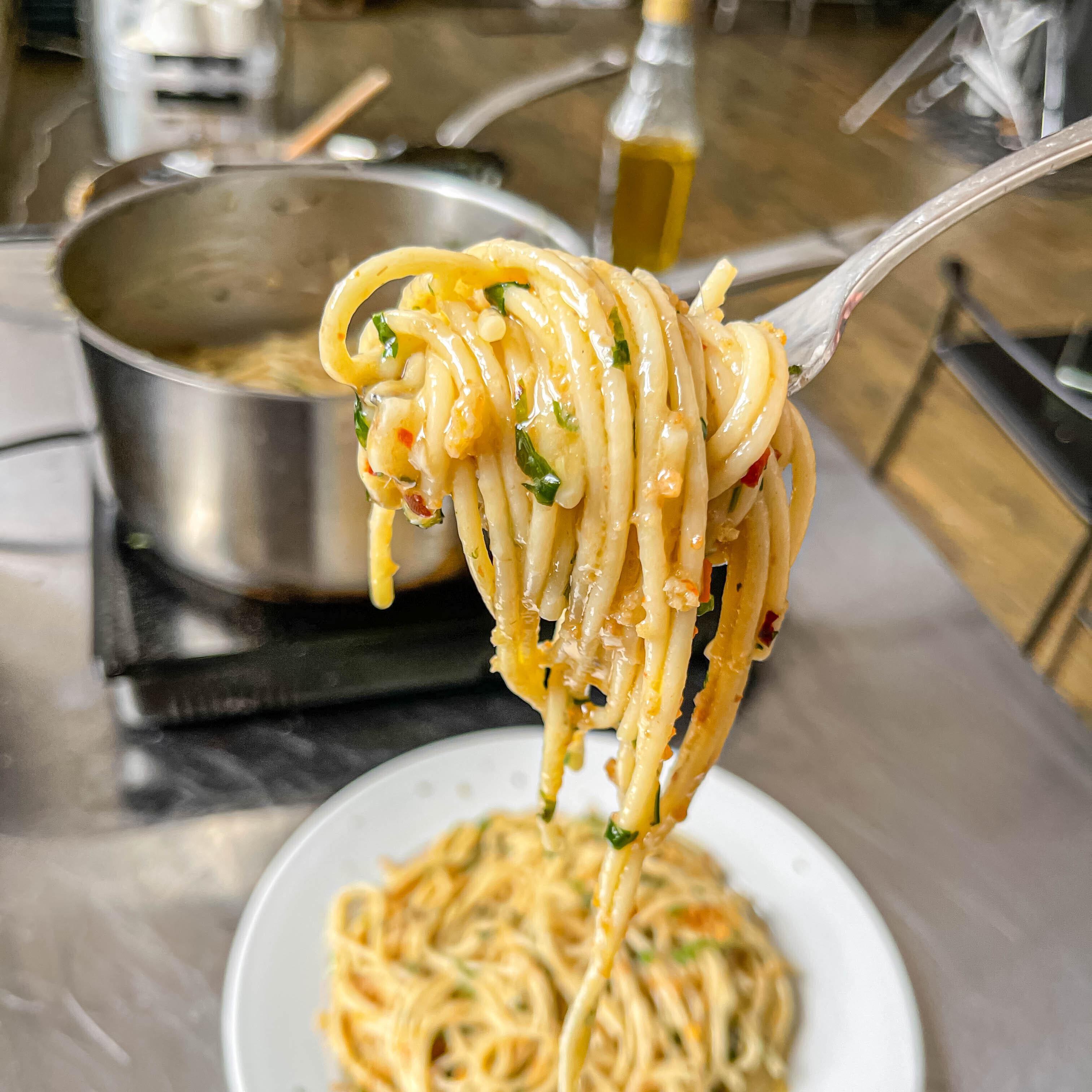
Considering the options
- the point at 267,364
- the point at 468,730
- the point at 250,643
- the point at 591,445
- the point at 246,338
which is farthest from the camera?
the point at 246,338

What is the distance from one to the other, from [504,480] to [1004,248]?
4.20 meters

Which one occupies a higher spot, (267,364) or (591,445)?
(591,445)

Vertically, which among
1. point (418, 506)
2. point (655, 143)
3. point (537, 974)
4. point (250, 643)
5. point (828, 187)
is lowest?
point (828, 187)

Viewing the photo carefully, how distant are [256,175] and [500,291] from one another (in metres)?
0.92

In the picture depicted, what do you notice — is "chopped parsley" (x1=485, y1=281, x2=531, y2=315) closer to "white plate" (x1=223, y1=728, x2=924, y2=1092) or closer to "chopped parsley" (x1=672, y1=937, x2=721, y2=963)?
"white plate" (x1=223, y1=728, x2=924, y2=1092)

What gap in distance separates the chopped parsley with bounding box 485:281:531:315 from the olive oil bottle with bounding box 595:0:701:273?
1488mm

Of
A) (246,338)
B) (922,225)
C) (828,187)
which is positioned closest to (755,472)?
(922,225)

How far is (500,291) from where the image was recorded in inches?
28.5

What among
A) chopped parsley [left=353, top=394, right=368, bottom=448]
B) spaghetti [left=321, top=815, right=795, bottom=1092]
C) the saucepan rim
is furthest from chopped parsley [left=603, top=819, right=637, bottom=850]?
the saucepan rim

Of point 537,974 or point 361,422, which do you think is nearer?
point 361,422

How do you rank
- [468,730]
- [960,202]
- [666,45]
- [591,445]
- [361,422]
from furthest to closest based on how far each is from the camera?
[666,45], [468,730], [960,202], [361,422], [591,445]

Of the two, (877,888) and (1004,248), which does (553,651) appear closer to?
(877,888)

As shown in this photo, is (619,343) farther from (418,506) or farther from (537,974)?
(537,974)

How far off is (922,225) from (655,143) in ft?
4.29
